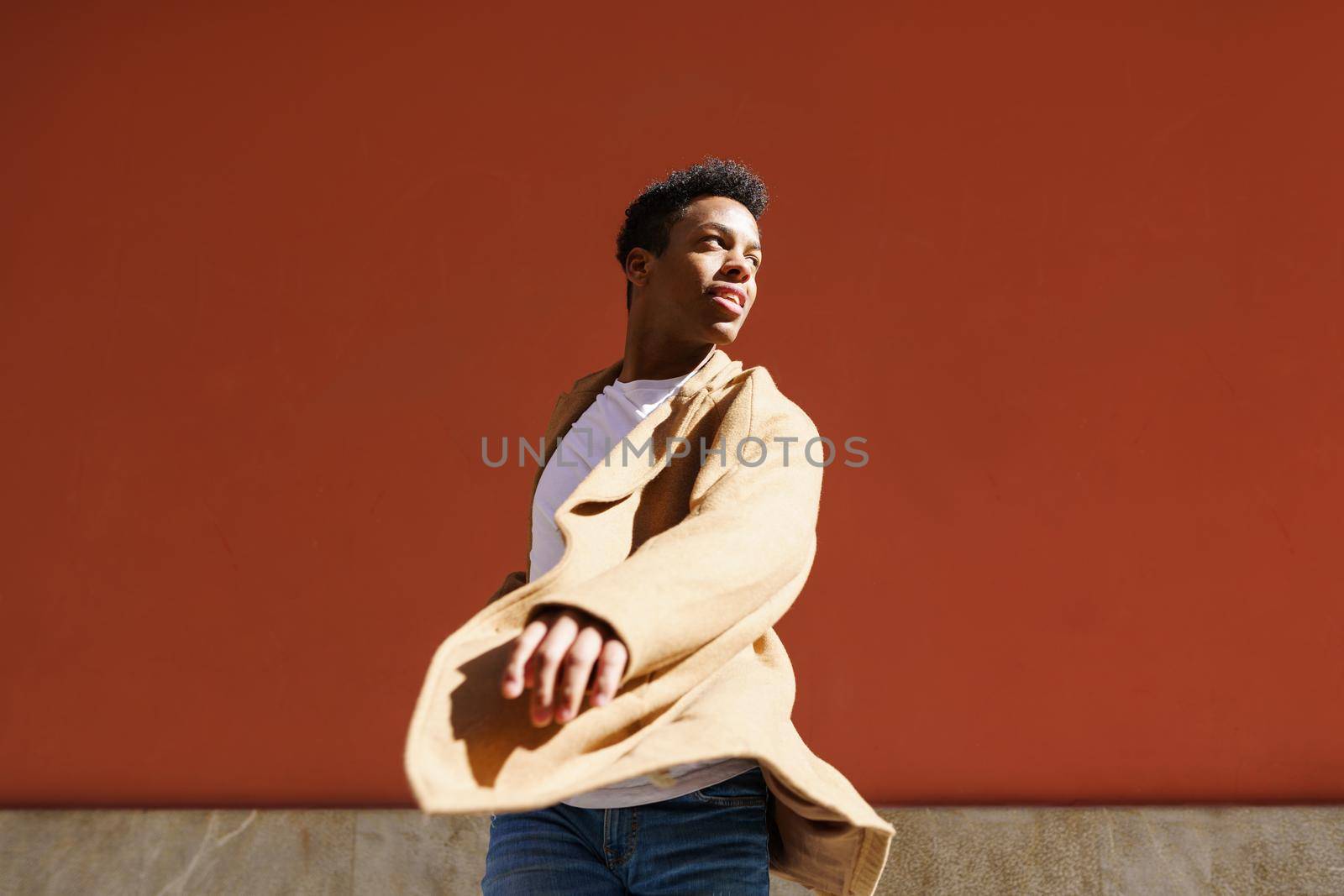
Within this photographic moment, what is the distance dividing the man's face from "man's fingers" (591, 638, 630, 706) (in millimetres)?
687

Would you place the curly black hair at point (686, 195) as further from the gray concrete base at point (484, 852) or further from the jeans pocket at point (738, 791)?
the gray concrete base at point (484, 852)

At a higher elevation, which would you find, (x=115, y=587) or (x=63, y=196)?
(x=63, y=196)

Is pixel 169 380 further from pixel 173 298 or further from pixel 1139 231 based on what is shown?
pixel 1139 231

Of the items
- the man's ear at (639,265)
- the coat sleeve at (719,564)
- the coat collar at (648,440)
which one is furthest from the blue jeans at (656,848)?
the man's ear at (639,265)

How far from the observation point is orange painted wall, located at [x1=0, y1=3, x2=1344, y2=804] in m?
2.74

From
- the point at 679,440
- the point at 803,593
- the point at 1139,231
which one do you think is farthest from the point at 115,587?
the point at 1139,231

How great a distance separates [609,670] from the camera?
1.07 metres

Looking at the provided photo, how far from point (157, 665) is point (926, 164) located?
2262mm

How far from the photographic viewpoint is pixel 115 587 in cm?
287

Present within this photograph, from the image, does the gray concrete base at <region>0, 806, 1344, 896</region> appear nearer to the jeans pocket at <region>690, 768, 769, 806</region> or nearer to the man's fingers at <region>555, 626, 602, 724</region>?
the jeans pocket at <region>690, 768, 769, 806</region>

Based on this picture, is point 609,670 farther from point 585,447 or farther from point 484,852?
point 484,852

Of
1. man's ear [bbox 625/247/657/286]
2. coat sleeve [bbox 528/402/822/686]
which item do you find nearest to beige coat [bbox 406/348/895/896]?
coat sleeve [bbox 528/402/822/686]

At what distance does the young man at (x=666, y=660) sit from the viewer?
1.09 metres

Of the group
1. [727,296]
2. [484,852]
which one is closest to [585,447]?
[727,296]
